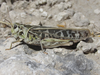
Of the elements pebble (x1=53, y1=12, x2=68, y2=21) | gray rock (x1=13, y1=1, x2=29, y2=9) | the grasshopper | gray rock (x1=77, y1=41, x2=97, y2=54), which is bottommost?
gray rock (x1=77, y1=41, x2=97, y2=54)

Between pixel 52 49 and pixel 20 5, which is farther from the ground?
pixel 20 5

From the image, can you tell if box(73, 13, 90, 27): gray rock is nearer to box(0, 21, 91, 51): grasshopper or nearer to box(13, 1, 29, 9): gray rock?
box(0, 21, 91, 51): grasshopper

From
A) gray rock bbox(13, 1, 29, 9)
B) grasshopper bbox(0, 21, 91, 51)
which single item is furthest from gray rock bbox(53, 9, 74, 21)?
gray rock bbox(13, 1, 29, 9)

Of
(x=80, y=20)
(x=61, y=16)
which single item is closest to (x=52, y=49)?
(x=61, y=16)

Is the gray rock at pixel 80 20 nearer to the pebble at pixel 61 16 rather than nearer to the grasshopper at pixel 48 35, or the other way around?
the pebble at pixel 61 16

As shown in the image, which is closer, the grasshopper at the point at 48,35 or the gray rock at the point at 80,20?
the grasshopper at the point at 48,35

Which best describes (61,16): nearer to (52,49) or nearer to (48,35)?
(48,35)

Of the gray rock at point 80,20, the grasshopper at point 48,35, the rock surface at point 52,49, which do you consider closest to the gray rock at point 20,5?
the rock surface at point 52,49
